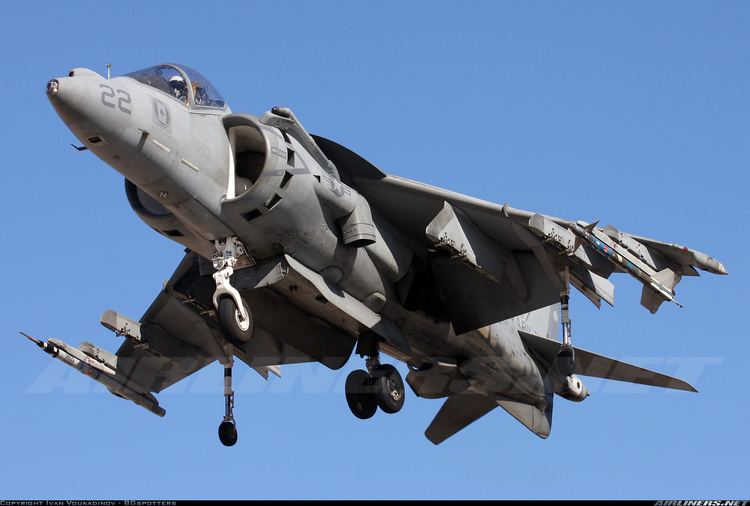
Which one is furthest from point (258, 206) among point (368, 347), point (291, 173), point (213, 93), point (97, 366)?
point (97, 366)

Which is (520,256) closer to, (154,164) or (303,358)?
(303,358)

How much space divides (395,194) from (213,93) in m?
2.74

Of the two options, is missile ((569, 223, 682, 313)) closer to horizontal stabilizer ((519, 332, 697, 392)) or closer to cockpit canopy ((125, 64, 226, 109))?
horizontal stabilizer ((519, 332, 697, 392))

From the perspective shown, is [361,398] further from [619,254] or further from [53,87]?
[53,87]

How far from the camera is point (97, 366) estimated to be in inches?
776

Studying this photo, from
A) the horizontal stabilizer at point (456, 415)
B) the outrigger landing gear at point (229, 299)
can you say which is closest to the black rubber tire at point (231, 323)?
the outrigger landing gear at point (229, 299)

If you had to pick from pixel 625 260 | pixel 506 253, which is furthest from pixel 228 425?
pixel 625 260

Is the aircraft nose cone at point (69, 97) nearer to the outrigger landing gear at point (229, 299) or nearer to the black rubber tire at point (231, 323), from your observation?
the outrigger landing gear at point (229, 299)

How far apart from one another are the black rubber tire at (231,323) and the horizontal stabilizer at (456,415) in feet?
19.7

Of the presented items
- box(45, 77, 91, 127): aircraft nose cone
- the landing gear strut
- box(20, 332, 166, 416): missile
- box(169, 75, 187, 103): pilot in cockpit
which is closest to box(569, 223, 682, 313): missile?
the landing gear strut

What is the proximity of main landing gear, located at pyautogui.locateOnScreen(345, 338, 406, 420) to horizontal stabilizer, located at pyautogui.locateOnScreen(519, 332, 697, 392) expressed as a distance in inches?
130

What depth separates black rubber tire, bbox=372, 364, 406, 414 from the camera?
17906 mm

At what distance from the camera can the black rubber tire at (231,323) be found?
16219 mm

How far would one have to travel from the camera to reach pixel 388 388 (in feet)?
58.9
